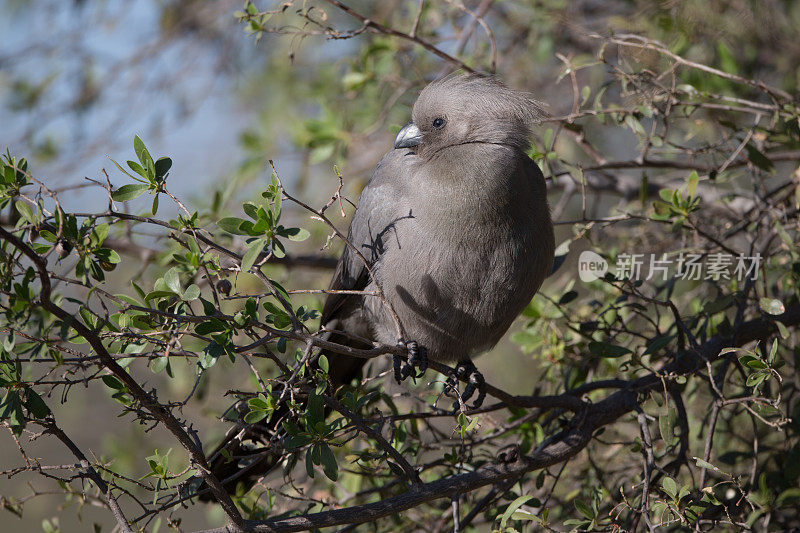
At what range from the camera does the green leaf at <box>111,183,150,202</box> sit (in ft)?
7.50

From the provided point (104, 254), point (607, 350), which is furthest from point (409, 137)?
point (104, 254)

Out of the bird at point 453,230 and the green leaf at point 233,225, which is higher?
the green leaf at point 233,225

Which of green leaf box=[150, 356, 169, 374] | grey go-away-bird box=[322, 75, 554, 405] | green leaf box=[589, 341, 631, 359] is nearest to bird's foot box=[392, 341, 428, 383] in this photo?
grey go-away-bird box=[322, 75, 554, 405]

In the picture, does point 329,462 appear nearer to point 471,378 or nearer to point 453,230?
point 453,230

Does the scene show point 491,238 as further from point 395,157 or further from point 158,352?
point 158,352

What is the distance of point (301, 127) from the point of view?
4953mm

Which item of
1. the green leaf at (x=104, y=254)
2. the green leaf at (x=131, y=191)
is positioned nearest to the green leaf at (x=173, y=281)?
the green leaf at (x=104, y=254)

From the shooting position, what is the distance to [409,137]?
11.5ft

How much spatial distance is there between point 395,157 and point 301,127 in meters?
1.57

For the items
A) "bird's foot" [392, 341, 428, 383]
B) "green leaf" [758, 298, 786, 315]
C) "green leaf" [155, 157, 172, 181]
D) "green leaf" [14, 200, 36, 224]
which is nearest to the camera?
"green leaf" [14, 200, 36, 224]

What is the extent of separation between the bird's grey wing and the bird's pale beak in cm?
6

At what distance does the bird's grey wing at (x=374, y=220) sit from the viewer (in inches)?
131

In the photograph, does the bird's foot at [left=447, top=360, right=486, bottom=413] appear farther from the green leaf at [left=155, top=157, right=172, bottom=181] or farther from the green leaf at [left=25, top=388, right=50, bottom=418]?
the green leaf at [left=25, top=388, right=50, bottom=418]

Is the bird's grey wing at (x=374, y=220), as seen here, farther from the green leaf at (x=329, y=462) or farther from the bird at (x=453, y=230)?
the green leaf at (x=329, y=462)
